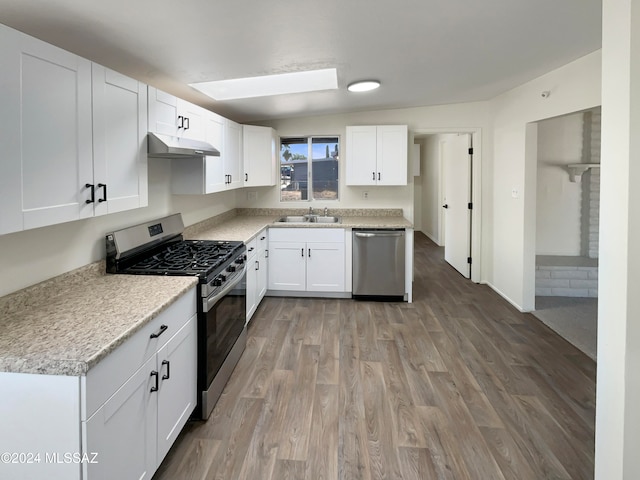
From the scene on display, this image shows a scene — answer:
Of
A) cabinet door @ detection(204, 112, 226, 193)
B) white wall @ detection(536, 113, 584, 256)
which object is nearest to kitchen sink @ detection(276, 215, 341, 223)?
cabinet door @ detection(204, 112, 226, 193)

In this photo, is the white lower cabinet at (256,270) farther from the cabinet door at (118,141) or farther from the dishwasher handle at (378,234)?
the cabinet door at (118,141)

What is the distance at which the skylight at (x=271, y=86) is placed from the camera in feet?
11.8

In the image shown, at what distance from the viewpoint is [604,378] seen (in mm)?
1514

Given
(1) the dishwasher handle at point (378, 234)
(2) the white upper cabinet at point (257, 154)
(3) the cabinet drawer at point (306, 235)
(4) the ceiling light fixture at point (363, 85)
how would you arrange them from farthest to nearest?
(2) the white upper cabinet at point (257, 154), (3) the cabinet drawer at point (306, 235), (1) the dishwasher handle at point (378, 234), (4) the ceiling light fixture at point (363, 85)

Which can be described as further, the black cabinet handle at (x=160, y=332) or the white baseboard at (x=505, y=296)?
the white baseboard at (x=505, y=296)

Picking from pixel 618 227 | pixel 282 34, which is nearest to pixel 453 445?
pixel 618 227

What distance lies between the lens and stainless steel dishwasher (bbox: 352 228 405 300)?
4398mm

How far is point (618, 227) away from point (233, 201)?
4485 millimetres

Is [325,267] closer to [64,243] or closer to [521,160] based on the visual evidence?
[521,160]

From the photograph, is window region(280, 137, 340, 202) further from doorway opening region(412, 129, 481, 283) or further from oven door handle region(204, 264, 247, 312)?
oven door handle region(204, 264, 247, 312)

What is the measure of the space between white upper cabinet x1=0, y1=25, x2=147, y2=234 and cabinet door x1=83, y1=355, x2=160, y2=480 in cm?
71

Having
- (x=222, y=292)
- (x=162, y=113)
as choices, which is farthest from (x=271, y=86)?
(x=222, y=292)

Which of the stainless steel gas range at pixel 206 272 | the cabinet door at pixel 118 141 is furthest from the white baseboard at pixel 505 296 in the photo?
the cabinet door at pixel 118 141

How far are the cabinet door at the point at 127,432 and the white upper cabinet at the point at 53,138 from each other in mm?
714
